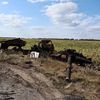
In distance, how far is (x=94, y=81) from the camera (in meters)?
14.7

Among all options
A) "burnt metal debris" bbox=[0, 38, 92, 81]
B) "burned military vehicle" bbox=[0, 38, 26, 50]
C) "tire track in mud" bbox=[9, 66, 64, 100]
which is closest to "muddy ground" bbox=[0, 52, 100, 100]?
"tire track in mud" bbox=[9, 66, 64, 100]

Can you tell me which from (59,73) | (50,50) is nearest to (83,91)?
(59,73)

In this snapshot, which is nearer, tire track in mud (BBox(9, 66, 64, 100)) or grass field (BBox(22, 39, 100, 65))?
tire track in mud (BBox(9, 66, 64, 100))

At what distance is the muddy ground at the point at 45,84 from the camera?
11.9 metres

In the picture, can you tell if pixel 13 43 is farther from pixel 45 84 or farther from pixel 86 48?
pixel 86 48

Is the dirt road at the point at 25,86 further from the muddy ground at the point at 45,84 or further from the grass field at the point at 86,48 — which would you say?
the grass field at the point at 86,48

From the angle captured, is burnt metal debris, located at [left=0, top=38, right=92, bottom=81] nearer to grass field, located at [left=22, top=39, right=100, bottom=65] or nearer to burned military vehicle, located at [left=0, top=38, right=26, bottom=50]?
burned military vehicle, located at [left=0, top=38, right=26, bottom=50]

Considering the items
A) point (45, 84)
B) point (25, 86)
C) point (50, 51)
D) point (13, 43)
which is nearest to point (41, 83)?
point (45, 84)

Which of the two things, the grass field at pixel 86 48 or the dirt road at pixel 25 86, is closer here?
the dirt road at pixel 25 86

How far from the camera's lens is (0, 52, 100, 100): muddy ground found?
11.9 metres

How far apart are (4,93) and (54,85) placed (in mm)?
2574

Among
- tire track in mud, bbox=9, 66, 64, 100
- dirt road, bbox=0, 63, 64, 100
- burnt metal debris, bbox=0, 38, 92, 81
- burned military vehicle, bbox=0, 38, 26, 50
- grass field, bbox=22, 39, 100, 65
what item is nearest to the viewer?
dirt road, bbox=0, 63, 64, 100

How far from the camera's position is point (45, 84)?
1393cm

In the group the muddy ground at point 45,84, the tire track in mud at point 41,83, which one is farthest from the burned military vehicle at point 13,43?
the tire track in mud at point 41,83
